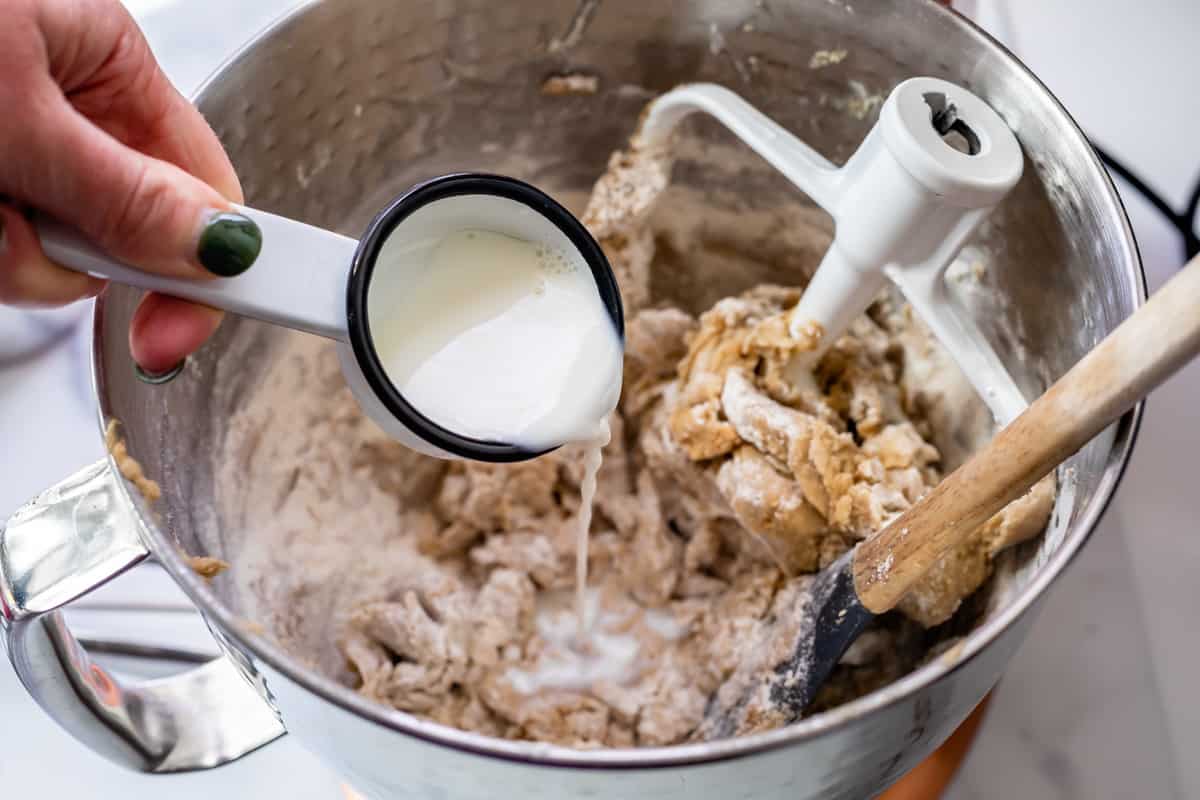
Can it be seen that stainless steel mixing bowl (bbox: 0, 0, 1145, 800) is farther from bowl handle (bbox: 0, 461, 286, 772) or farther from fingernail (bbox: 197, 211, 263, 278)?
fingernail (bbox: 197, 211, 263, 278)

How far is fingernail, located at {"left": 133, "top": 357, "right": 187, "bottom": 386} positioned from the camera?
25.0 inches

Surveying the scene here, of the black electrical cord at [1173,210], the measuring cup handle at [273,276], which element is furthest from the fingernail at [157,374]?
the black electrical cord at [1173,210]

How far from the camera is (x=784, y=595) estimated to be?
776 millimetres

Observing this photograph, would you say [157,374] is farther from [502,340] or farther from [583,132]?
[583,132]

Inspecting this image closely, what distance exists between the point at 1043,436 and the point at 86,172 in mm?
460

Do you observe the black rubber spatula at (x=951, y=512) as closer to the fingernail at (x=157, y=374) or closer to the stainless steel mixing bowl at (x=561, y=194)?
the stainless steel mixing bowl at (x=561, y=194)

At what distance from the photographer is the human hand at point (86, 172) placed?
0.46 meters

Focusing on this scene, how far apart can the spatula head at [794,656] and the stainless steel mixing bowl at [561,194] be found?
0.32ft

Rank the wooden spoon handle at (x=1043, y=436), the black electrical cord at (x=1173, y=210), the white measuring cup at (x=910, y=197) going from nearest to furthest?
the wooden spoon handle at (x=1043, y=436), the white measuring cup at (x=910, y=197), the black electrical cord at (x=1173, y=210)

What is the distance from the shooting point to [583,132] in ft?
2.97

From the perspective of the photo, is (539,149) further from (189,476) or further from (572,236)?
(189,476)

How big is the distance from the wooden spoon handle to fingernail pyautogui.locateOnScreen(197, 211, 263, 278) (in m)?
0.38

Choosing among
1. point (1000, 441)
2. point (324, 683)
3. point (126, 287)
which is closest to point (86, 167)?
point (126, 287)

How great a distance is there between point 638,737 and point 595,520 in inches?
7.7
